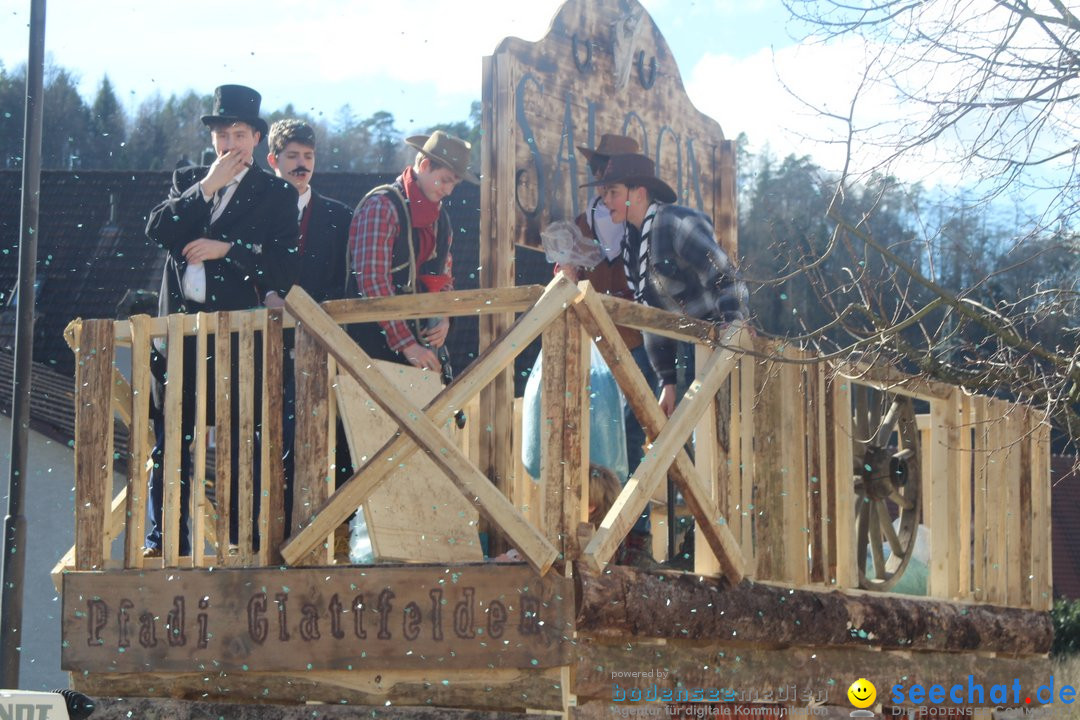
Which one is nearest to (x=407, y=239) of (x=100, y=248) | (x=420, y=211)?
(x=420, y=211)

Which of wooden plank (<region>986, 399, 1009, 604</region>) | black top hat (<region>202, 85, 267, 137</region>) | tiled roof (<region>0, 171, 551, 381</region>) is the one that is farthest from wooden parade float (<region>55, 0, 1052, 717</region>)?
tiled roof (<region>0, 171, 551, 381</region>)

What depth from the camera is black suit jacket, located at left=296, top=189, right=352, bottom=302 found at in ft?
29.9

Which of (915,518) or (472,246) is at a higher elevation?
(472,246)

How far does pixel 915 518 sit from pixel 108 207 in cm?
2443

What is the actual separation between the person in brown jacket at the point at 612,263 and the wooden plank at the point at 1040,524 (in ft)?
8.40

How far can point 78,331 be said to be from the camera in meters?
7.66

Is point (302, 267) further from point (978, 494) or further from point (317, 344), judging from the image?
point (978, 494)

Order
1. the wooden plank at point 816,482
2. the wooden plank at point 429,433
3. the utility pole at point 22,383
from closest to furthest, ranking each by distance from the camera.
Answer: the wooden plank at point 429,433 < the wooden plank at point 816,482 < the utility pole at point 22,383

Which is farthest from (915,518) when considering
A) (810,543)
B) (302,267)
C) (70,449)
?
(70,449)

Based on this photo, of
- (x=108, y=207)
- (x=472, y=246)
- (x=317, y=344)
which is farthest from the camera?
(x=108, y=207)

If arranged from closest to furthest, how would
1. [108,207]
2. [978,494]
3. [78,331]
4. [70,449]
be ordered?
[78,331]
[978,494]
[70,449]
[108,207]

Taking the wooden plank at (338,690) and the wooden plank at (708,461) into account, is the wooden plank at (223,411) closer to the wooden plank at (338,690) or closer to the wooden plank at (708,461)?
the wooden plank at (338,690)

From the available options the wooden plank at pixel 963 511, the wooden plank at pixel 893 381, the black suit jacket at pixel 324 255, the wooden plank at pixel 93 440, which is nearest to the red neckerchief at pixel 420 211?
the black suit jacket at pixel 324 255

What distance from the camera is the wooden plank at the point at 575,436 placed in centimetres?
645
